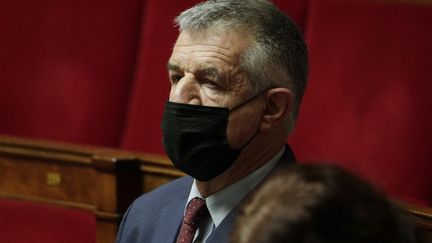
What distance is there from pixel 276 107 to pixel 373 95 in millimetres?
294

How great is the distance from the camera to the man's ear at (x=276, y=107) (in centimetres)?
51

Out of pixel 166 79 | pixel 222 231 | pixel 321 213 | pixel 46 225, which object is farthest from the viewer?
pixel 166 79

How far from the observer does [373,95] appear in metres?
0.79

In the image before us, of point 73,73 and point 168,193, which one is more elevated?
point 168,193

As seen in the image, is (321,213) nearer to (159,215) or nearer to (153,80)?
(159,215)

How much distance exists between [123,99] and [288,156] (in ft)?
1.49

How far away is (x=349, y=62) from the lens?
0.80 m

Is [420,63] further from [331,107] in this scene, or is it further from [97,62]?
[97,62]

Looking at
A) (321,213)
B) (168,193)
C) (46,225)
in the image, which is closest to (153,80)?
(46,225)

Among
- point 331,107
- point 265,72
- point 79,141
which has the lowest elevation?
point 79,141

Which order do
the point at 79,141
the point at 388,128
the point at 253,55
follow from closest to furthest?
the point at 253,55 < the point at 388,128 < the point at 79,141

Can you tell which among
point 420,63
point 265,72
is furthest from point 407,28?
point 265,72

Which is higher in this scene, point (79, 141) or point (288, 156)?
point (288, 156)

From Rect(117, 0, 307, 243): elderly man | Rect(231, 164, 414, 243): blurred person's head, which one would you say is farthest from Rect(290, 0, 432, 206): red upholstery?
Rect(231, 164, 414, 243): blurred person's head
